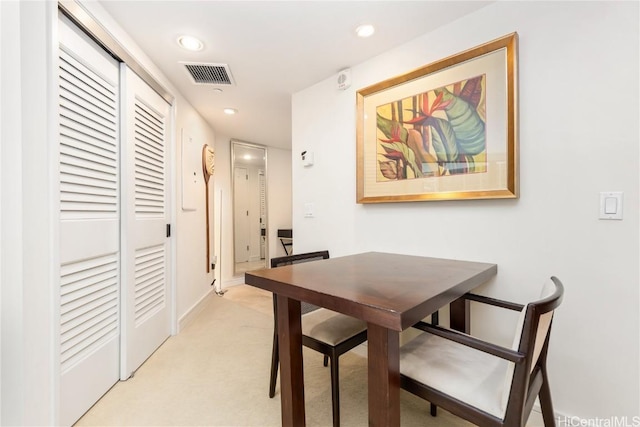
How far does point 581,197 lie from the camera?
4.12 ft

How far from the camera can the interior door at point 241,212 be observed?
4191 mm

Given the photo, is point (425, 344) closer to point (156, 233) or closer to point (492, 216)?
point (492, 216)

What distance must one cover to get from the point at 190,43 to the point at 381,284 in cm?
192

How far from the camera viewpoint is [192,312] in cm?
284

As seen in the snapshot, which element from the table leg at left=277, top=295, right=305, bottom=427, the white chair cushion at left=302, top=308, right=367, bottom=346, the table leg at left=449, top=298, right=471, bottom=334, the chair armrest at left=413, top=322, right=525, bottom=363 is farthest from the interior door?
the chair armrest at left=413, top=322, right=525, bottom=363

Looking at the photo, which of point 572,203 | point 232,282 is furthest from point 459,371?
point 232,282

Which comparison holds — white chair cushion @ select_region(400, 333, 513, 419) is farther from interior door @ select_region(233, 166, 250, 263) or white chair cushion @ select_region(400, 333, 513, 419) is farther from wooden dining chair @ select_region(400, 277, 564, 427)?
interior door @ select_region(233, 166, 250, 263)

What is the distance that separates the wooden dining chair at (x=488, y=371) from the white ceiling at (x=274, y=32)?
1.56m

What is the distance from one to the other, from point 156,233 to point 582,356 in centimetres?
268

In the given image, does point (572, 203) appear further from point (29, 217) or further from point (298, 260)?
point (29, 217)

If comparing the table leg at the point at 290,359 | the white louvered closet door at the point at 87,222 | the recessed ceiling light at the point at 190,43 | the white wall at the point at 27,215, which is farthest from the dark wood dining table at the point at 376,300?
the recessed ceiling light at the point at 190,43

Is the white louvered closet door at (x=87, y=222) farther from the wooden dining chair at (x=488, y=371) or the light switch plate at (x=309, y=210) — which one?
the wooden dining chair at (x=488, y=371)

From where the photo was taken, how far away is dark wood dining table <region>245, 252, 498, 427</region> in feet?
2.90

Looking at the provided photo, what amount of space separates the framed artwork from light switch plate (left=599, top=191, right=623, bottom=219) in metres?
0.32
